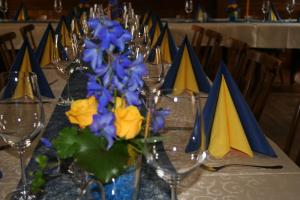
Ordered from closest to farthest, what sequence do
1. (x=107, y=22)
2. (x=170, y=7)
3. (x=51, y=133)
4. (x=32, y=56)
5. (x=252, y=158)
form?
(x=107, y=22) → (x=252, y=158) → (x=51, y=133) → (x=32, y=56) → (x=170, y=7)

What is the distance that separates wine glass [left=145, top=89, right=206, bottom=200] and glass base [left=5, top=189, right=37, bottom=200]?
0.99 feet

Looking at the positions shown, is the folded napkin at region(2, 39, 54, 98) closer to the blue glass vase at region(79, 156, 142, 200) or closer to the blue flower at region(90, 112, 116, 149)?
the blue glass vase at region(79, 156, 142, 200)

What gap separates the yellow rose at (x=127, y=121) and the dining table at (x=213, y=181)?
1.09ft

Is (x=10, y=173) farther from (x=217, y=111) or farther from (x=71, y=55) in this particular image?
(x=71, y=55)

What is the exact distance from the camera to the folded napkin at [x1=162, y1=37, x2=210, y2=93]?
2.04 m

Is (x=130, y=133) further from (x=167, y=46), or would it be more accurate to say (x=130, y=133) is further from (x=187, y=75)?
(x=167, y=46)

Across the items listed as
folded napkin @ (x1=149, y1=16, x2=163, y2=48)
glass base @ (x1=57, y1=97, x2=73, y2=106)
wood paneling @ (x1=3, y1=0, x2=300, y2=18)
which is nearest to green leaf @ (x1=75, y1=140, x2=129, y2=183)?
glass base @ (x1=57, y1=97, x2=73, y2=106)

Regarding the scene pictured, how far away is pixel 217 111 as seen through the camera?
135 cm

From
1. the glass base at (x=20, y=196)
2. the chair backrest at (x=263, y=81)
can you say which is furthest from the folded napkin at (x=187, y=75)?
the glass base at (x=20, y=196)

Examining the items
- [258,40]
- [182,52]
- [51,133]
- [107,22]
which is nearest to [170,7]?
[258,40]

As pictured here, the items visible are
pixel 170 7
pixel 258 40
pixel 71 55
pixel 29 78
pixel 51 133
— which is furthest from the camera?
pixel 170 7

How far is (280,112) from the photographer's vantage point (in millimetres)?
4715

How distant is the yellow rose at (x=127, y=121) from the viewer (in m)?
0.69

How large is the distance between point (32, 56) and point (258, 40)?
3.52 m
